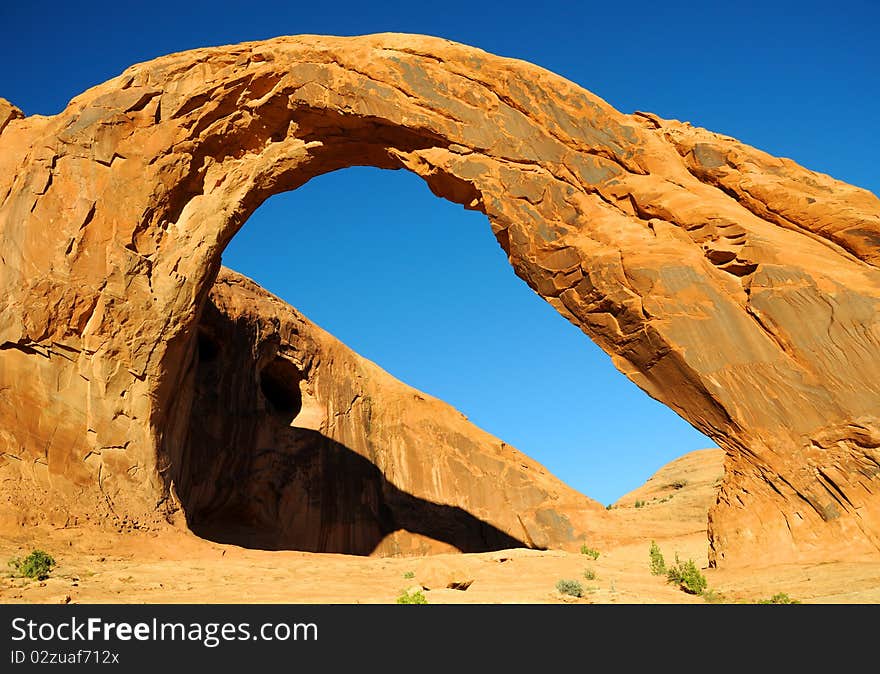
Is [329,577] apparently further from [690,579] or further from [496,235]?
[496,235]

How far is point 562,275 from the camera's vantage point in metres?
12.4

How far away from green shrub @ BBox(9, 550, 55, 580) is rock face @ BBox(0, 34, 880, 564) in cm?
273

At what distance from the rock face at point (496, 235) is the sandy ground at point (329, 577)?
86cm

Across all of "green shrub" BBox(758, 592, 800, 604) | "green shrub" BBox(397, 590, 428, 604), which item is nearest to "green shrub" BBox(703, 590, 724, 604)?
"green shrub" BBox(758, 592, 800, 604)

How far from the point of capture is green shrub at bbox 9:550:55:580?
8734mm

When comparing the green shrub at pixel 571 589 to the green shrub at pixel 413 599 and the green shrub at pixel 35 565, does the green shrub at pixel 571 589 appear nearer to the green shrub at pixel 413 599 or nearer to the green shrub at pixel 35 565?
the green shrub at pixel 413 599

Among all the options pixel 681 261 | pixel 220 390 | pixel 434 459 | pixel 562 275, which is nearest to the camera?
pixel 681 261

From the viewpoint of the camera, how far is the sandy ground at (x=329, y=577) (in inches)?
306
